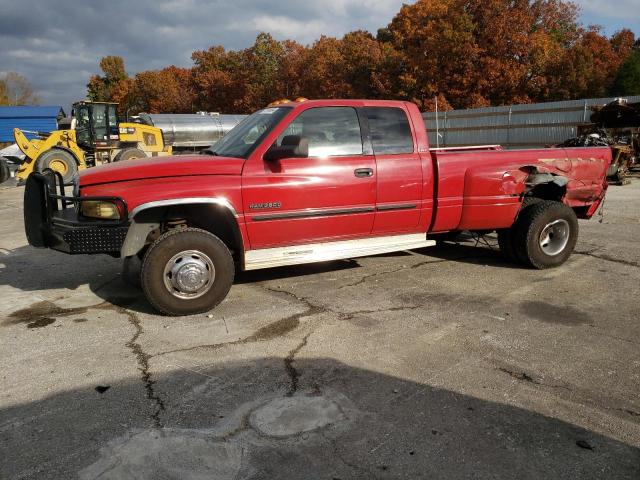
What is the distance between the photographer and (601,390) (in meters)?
3.30

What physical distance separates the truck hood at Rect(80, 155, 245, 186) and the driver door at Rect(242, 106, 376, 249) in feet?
0.64

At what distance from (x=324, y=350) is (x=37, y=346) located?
7.36 feet

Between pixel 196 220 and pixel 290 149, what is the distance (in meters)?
1.18

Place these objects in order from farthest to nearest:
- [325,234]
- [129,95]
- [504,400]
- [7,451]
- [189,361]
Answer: [129,95]
[325,234]
[189,361]
[504,400]
[7,451]

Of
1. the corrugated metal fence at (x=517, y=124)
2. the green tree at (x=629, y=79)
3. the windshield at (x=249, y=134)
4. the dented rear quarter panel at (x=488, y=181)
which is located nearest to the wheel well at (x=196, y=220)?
the windshield at (x=249, y=134)

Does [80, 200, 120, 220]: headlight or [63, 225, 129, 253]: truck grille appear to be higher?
[80, 200, 120, 220]: headlight

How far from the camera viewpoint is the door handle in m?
5.13

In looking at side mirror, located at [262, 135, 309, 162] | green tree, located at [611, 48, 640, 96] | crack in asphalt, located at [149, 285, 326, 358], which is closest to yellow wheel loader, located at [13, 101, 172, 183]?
side mirror, located at [262, 135, 309, 162]

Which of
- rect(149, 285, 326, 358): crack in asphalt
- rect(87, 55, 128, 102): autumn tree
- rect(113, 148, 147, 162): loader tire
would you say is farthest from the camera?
rect(87, 55, 128, 102): autumn tree

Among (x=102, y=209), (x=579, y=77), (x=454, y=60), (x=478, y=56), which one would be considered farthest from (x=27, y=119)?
(x=102, y=209)

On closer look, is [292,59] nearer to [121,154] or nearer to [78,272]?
[121,154]

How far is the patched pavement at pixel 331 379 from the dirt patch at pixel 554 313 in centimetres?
2

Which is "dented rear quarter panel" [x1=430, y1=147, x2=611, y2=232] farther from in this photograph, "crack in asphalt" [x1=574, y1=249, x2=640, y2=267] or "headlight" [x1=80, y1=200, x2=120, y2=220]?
"headlight" [x1=80, y1=200, x2=120, y2=220]

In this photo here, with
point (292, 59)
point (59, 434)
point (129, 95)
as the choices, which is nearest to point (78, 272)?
point (59, 434)
